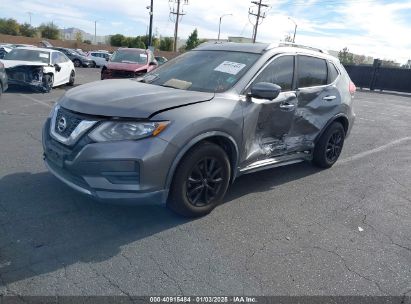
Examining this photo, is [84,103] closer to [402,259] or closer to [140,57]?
[402,259]

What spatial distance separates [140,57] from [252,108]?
10188mm

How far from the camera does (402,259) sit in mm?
3180

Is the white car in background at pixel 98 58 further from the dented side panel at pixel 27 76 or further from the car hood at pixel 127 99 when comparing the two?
the car hood at pixel 127 99

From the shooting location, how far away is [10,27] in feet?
211

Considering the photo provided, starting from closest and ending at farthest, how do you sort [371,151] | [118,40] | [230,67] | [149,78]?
[230,67] < [149,78] < [371,151] < [118,40]

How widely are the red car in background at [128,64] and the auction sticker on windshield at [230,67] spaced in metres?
8.00

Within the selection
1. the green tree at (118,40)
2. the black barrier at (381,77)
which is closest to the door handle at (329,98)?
the black barrier at (381,77)

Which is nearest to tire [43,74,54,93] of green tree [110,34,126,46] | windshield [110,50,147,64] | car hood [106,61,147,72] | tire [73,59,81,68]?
car hood [106,61,147,72]

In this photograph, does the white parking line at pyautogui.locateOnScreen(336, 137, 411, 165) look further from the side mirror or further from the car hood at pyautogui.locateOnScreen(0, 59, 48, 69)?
the car hood at pyautogui.locateOnScreen(0, 59, 48, 69)

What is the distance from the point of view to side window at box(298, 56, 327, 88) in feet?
14.9

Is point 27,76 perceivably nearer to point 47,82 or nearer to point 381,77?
point 47,82

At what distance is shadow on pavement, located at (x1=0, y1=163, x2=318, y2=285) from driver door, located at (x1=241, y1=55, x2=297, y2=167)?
26.4 inches

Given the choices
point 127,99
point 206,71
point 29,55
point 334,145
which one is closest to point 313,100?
point 334,145

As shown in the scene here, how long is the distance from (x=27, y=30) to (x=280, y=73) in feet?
250
